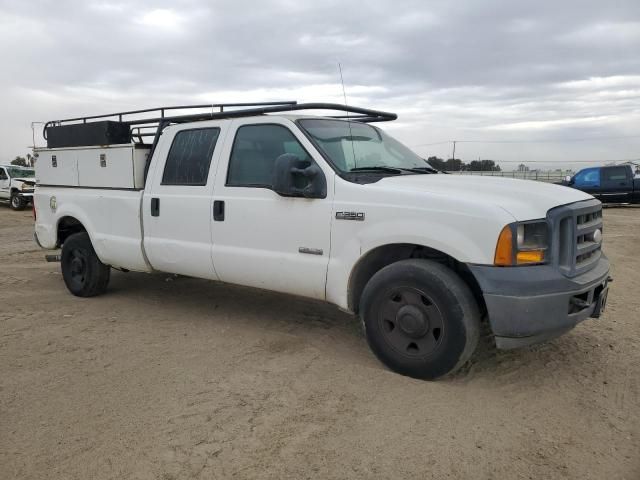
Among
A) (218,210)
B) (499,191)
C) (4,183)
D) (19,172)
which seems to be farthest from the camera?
(19,172)

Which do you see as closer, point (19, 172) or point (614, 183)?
point (614, 183)

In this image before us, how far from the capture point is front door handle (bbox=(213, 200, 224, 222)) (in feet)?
15.7

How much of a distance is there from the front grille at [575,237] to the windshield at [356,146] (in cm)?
150

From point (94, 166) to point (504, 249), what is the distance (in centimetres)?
458

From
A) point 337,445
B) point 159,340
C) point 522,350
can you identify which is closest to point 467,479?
point 337,445

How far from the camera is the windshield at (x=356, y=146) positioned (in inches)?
172

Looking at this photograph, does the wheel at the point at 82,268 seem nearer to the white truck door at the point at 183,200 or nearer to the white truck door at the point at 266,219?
the white truck door at the point at 183,200

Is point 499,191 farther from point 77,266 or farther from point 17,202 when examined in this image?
point 17,202

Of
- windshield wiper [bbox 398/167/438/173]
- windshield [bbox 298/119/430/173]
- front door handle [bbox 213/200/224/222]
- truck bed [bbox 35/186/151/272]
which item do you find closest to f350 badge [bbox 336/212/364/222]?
windshield [bbox 298/119/430/173]

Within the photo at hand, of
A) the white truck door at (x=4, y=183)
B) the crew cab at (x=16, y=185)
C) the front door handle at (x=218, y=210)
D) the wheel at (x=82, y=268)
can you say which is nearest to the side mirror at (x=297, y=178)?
the front door handle at (x=218, y=210)

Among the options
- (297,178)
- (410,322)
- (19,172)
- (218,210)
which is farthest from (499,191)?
(19,172)

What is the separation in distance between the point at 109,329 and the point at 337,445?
298 cm

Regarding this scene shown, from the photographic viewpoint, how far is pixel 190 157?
518 centimetres

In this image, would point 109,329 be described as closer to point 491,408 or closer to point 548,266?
point 491,408
